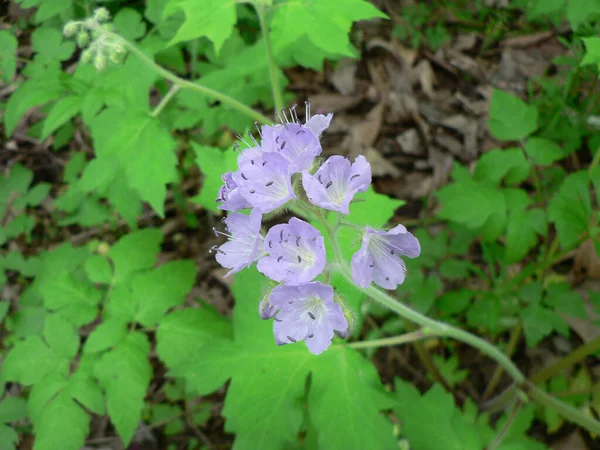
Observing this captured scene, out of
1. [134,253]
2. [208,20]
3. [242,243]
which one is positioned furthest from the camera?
[134,253]

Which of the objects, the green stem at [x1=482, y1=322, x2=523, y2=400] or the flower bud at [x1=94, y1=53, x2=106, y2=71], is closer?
the flower bud at [x1=94, y1=53, x2=106, y2=71]

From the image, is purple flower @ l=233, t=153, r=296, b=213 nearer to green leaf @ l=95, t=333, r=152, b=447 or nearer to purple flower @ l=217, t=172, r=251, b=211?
purple flower @ l=217, t=172, r=251, b=211

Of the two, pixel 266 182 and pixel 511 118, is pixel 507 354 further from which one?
pixel 266 182

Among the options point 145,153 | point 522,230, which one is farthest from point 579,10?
point 145,153

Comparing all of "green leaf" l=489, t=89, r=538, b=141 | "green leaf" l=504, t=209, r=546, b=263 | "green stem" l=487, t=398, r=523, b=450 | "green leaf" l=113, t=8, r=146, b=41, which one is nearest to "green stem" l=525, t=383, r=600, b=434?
"green stem" l=487, t=398, r=523, b=450

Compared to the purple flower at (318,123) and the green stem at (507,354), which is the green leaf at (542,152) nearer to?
the green stem at (507,354)

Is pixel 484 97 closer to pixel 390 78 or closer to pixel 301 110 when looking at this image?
pixel 390 78
